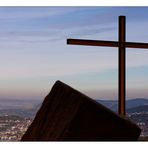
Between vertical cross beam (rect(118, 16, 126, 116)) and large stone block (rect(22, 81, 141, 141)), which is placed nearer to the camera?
large stone block (rect(22, 81, 141, 141))

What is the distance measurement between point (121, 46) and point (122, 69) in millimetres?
170

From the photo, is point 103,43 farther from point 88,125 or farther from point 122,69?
point 88,125

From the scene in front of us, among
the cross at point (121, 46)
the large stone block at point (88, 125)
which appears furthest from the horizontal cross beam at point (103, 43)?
the large stone block at point (88, 125)

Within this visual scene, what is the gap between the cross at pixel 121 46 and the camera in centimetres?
225

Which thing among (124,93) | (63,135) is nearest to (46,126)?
(63,135)

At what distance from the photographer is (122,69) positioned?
2.34 meters

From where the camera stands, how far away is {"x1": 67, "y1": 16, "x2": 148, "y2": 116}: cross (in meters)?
2.25

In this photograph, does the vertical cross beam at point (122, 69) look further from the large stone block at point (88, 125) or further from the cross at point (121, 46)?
the large stone block at point (88, 125)

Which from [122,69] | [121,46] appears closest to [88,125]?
[122,69]

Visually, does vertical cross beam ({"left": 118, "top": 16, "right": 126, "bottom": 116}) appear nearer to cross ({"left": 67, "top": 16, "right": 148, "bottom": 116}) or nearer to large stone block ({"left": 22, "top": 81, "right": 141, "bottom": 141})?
cross ({"left": 67, "top": 16, "right": 148, "bottom": 116})

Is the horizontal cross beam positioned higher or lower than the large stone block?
higher

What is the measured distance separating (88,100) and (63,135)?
117mm

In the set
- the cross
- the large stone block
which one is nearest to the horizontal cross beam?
the cross
